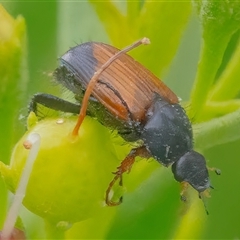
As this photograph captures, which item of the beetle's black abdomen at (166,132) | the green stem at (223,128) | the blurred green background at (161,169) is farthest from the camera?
the blurred green background at (161,169)

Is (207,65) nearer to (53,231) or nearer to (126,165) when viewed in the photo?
(126,165)

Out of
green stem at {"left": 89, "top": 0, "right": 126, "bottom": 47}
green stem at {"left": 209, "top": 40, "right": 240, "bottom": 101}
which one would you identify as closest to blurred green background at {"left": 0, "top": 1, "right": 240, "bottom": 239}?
green stem at {"left": 89, "top": 0, "right": 126, "bottom": 47}

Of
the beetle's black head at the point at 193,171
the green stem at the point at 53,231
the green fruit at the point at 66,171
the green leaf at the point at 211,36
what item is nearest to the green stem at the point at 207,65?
the green leaf at the point at 211,36

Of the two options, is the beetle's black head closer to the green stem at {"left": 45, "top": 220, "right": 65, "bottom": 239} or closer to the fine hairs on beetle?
the fine hairs on beetle

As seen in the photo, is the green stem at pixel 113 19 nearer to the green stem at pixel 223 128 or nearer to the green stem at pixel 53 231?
the green stem at pixel 223 128

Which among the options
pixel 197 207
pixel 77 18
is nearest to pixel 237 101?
pixel 197 207

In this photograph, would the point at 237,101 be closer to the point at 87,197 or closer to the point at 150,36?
the point at 150,36
